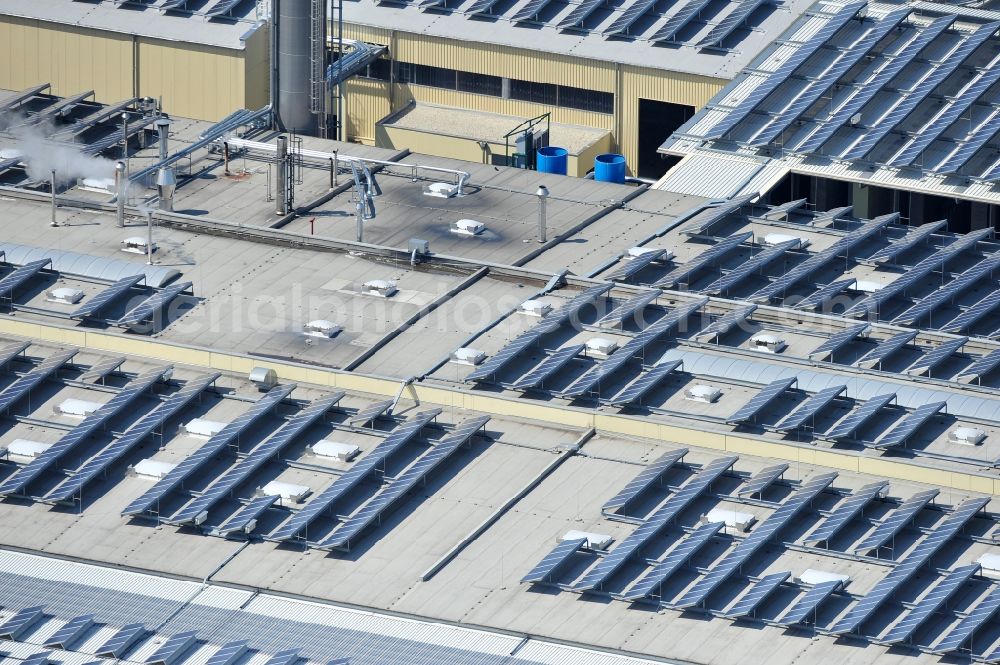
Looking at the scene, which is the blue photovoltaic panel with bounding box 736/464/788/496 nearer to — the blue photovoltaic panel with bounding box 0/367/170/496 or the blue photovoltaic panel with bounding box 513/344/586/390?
the blue photovoltaic panel with bounding box 513/344/586/390

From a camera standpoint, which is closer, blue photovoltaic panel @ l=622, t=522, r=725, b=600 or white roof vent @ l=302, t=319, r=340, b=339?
blue photovoltaic panel @ l=622, t=522, r=725, b=600

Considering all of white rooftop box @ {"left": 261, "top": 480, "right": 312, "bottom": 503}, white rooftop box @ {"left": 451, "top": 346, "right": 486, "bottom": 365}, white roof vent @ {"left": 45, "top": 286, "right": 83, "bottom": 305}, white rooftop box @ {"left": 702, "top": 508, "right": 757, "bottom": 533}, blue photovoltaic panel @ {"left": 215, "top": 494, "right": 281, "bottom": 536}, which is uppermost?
white rooftop box @ {"left": 451, "top": 346, "right": 486, "bottom": 365}

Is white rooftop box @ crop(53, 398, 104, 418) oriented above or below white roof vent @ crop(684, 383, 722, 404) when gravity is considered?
below

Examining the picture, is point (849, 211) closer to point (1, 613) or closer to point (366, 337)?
point (366, 337)

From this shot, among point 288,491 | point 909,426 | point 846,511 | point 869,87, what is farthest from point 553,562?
point 869,87

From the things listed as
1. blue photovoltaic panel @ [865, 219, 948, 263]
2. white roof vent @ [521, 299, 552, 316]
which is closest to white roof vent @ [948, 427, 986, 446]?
blue photovoltaic panel @ [865, 219, 948, 263]

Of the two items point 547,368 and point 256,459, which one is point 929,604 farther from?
point 256,459

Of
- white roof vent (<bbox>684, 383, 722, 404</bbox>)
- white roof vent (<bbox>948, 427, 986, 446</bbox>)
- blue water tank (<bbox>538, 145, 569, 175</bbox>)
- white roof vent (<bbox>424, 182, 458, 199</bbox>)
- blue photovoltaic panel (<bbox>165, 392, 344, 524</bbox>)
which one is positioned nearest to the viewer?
blue photovoltaic panel (<bbox>165, 392, 344, 524</bbox>)

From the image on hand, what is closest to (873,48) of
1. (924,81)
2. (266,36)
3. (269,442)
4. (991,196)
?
(924,81)
